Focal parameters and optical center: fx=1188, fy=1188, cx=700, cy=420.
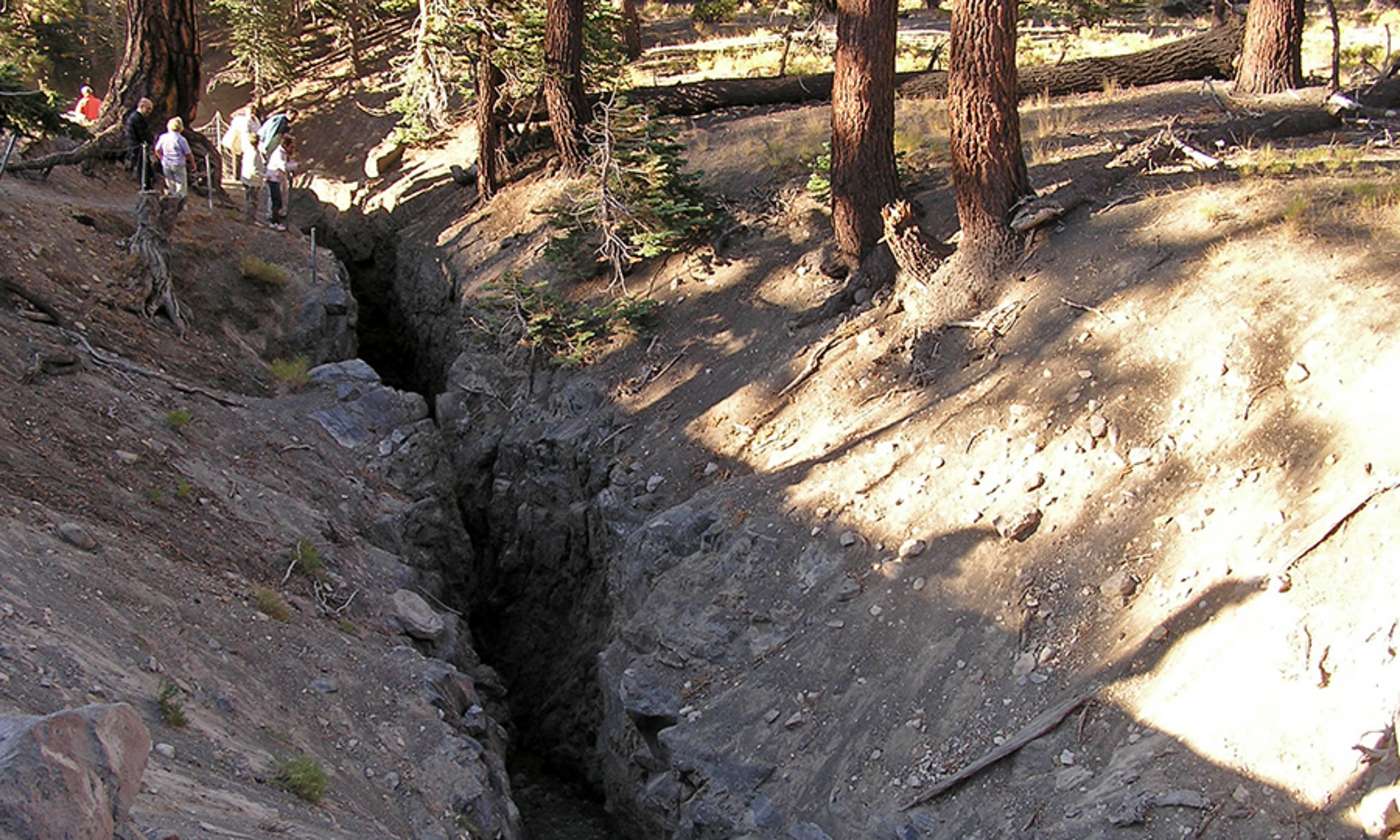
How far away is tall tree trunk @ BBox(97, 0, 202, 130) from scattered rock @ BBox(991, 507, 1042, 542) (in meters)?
13.6

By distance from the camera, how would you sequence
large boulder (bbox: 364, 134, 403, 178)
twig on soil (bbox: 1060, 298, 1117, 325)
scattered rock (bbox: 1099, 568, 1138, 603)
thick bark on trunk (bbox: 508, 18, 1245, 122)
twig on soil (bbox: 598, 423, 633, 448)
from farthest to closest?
large boulder (bbox: 364, 134, 403, 178) < thick bark on trunk (bbox: 508, 18, 1245, 122) < twig on soil (bbox: 598, 423, 633, 448) < twig on soil (bbox: 1060, 298, 1117, 325) < scattered rock (bbox: 1099, 568, 1138, 603)

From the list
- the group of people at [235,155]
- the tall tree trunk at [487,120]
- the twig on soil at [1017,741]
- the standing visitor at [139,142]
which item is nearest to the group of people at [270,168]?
the group of people at [235,155]

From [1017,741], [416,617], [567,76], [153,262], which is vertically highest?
[567,76]

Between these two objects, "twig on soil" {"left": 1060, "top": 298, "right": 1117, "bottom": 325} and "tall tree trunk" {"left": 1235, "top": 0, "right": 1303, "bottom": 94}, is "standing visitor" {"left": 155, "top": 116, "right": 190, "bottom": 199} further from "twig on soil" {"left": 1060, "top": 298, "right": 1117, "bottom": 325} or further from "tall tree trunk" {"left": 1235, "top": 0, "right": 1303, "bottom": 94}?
"tall tree trunk" {"left": 1235, "top": 0, "right": 1303, "bottom": 94}

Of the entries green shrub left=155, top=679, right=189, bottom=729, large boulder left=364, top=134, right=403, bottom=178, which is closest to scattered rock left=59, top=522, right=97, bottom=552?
green shrub left=155, top=679, right=189, bottom=729

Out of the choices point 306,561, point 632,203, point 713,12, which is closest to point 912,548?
point 306,561

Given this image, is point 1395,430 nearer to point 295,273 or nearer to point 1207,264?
point 1207,264

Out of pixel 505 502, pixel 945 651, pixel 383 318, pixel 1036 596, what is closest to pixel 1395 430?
pixel 1036 596

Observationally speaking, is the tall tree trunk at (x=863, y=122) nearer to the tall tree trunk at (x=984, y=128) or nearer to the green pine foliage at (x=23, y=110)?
the tall tree trunk at (x=984, y=128)

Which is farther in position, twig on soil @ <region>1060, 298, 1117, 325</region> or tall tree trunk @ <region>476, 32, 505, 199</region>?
tall tree trunk @ <region>476, 32, 505, 199</region>

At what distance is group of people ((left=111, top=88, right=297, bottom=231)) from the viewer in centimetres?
1522

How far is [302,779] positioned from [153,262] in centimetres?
816

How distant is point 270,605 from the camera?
9516mm

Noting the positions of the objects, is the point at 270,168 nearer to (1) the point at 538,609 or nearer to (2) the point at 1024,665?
(1) the point at 538,609
